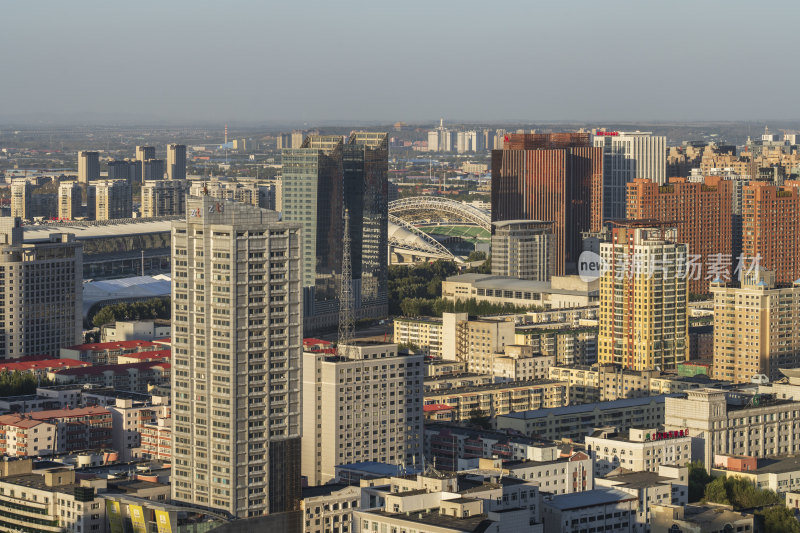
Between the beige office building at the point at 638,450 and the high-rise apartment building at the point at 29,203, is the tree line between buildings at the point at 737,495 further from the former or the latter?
the high-rise apartment building at the point at 29,203

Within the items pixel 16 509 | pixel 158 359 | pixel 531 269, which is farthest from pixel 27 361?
pixel 531 269

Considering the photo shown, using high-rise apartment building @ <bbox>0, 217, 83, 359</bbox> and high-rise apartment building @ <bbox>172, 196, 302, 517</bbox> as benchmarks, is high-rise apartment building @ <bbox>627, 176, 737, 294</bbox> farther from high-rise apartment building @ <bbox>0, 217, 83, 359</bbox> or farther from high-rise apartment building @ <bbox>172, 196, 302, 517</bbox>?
high-rise apartment building @ <bbox>172, 196, 302, 517</bbox>

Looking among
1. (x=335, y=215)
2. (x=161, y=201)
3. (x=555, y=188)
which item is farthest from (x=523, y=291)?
(x=161, y=201)

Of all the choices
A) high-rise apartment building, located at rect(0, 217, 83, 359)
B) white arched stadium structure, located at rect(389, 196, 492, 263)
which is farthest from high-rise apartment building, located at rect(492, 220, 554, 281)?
high-rise apartment building, located at rect(0, 217, 83, 359)

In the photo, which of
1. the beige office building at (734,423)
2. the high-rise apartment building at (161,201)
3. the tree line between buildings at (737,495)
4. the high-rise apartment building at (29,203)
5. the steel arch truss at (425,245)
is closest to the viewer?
the tree line between buildings at (737,495)

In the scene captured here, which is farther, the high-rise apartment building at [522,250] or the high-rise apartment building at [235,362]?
the high-rise apartment building at [522,250]

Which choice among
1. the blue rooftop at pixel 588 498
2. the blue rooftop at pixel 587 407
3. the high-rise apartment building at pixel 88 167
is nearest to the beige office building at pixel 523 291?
the blue rooftop at pixel 587 407

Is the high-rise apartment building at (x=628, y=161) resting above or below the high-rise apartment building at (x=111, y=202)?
above

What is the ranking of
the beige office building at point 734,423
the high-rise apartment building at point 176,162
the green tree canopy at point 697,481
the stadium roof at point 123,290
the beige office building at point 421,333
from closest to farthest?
the green tree canopy at point 697,481 < the beige office building at point 734,423 < the beige office building at point 421,333 < the stadium roof at point 123,290 < the high-rise apartment building at point 176,162
